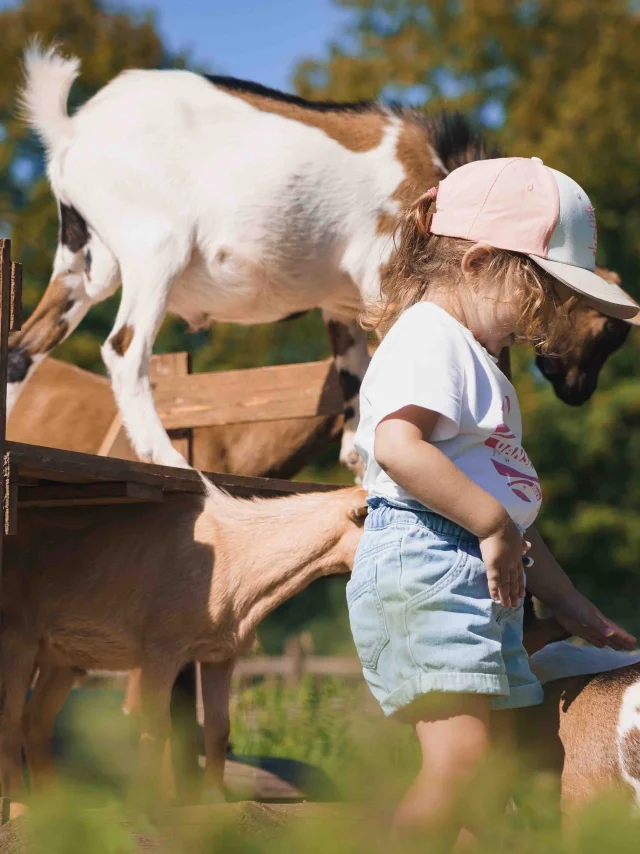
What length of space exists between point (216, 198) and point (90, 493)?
1.28m

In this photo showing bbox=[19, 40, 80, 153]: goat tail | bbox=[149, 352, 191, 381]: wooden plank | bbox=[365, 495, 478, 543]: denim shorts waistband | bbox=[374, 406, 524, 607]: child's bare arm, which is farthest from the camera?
bbox=[149, 352, 191, 381]: wooden plank

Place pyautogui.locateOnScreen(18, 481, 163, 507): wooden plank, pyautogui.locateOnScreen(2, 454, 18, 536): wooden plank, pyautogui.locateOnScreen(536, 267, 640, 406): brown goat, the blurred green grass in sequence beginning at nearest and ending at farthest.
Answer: the blurred green grass, pyautogui.locateOnScreen(2, 454, 18, 536): wooden plank, pyautogui.locateOnScreen(18, 481, 163, 507): wooden plank, pyautogui.locateOnScreen(536, 267, 640, 406): brown goat

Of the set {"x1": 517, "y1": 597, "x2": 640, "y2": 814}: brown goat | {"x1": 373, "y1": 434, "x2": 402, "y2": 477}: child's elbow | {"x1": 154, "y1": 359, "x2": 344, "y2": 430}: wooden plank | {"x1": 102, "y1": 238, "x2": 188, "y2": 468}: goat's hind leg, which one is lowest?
{"x1": 154, "y1": 359, "x2": 344, "y2": 430}: wooden plank

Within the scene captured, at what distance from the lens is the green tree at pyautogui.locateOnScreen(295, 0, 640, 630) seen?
15086 millimetres

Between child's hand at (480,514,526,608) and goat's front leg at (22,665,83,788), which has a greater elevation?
child's hand at (480,514,526,608)

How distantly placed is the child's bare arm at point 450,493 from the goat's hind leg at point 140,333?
2229 mm

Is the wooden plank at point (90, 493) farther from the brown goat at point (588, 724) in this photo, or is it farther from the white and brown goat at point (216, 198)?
the brown goat at point (588, 724)

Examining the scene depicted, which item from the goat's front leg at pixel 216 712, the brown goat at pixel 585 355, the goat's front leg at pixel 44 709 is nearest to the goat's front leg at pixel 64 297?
the goat's front leg at pixel 44 709

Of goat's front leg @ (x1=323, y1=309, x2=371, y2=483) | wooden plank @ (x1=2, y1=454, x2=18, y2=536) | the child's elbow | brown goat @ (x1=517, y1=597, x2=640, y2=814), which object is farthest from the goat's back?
goat's front leg @ (x1=323, y1=309, x2=371, y2=483)

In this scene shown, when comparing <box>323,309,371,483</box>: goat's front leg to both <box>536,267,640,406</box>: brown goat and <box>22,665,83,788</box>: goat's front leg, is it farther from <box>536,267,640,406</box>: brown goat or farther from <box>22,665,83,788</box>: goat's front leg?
<box>22,665,83,788</box>: goat's front leg

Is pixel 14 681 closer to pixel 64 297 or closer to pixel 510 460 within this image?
pixel 64 297

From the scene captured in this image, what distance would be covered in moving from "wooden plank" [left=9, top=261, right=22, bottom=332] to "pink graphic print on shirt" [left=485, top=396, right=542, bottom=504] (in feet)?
5.39

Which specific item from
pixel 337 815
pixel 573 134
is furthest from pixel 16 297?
pixel 573 134

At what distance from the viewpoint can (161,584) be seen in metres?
4.15
